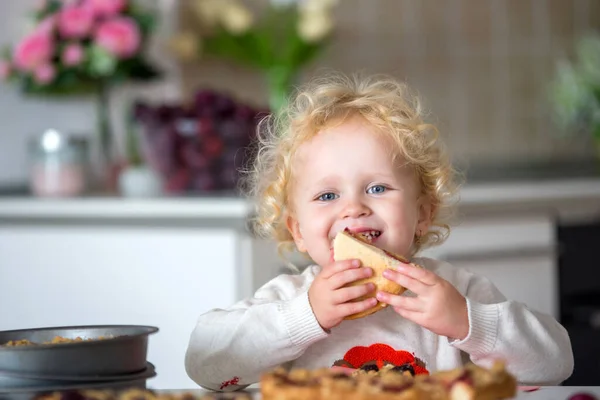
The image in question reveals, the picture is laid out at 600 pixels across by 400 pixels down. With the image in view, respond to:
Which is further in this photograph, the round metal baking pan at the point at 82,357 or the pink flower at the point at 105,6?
the pink flower at the point at 105,6

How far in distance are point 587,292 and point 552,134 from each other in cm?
116

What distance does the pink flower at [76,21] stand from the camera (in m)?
2.66

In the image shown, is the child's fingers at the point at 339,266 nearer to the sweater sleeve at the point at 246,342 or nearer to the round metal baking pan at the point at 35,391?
the sweater sleeve at the point at 246,342

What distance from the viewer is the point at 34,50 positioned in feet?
8.73

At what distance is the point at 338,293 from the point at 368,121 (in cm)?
27

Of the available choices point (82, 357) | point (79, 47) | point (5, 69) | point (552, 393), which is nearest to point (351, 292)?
point (552, 393)

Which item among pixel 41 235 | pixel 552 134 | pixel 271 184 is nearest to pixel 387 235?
pixel 271 184

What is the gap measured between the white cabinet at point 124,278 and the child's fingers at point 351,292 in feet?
3.19

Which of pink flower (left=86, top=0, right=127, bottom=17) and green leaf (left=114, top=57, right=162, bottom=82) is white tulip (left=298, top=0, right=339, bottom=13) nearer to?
green leaf (left=114, top=57, right=162, bottom=82)

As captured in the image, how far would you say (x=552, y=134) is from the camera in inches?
155

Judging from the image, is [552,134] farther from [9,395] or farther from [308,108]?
[9,395]

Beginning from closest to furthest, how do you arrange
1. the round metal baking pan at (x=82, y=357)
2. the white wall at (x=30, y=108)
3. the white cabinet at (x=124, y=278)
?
the round metal baking pan at (x=82, y=357), the white cabinet at (x=124, y=278), the white wall at (x=30, y=108)

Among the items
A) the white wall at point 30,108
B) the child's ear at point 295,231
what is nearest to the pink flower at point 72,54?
the white wall at point 30,108

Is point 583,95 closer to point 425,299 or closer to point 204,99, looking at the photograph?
point 204,99
